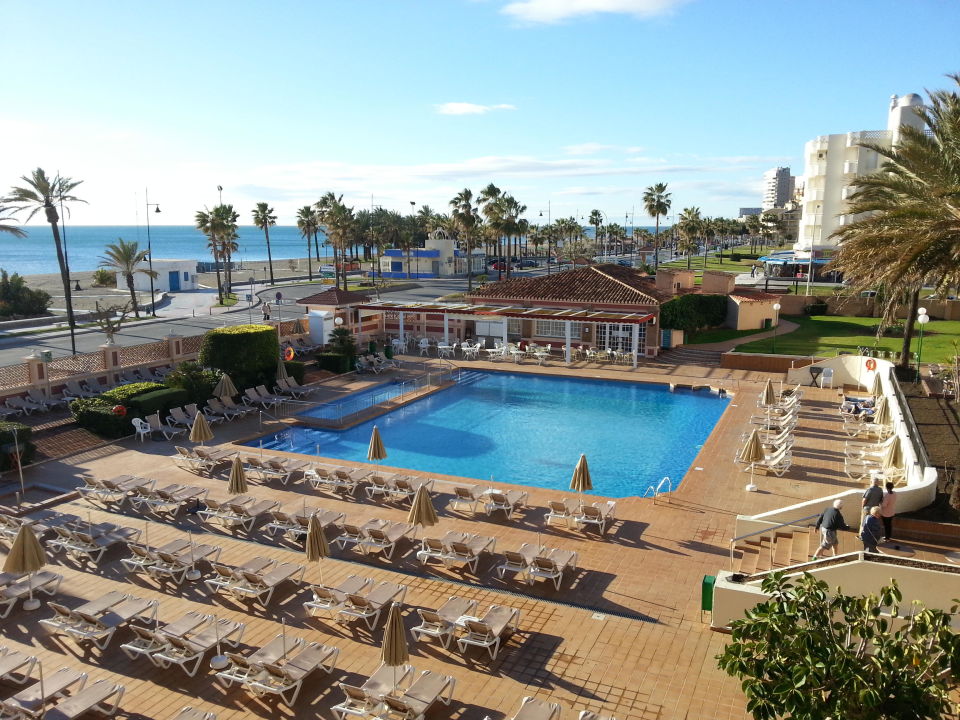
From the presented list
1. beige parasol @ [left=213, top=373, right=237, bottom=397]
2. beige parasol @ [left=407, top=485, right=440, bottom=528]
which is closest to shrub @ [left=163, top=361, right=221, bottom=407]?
beige parasol @ [left=213, top=373, right=237, bottom=397]

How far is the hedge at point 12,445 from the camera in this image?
748 inches

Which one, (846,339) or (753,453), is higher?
(846,339)

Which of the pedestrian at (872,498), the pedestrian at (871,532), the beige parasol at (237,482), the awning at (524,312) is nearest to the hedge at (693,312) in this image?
the awning at (524,312)

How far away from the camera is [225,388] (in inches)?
948

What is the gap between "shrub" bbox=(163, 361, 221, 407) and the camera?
2453cm

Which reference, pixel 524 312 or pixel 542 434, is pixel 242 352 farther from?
Answer: pixel 524 312

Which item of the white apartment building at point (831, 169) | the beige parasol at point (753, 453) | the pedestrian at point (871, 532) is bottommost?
the beige parasol at point (753, 453)

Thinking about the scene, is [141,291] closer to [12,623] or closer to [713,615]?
[12,623]

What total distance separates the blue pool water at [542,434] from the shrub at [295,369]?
454cm

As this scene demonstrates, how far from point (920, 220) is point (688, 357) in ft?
65.5

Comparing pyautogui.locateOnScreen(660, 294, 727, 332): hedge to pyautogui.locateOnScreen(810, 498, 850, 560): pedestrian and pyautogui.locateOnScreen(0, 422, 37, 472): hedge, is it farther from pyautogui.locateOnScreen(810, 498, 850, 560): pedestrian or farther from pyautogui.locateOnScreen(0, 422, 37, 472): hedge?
pyautogui.locateOnScreen(0, 422, 37, 472): hedge

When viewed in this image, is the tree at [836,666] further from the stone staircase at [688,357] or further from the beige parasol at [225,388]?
the stone staircase at [688,357]

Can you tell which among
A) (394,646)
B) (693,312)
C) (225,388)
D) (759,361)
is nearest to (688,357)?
(759,361)

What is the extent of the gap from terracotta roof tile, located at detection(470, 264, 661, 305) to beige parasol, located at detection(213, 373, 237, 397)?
58.2 feet
